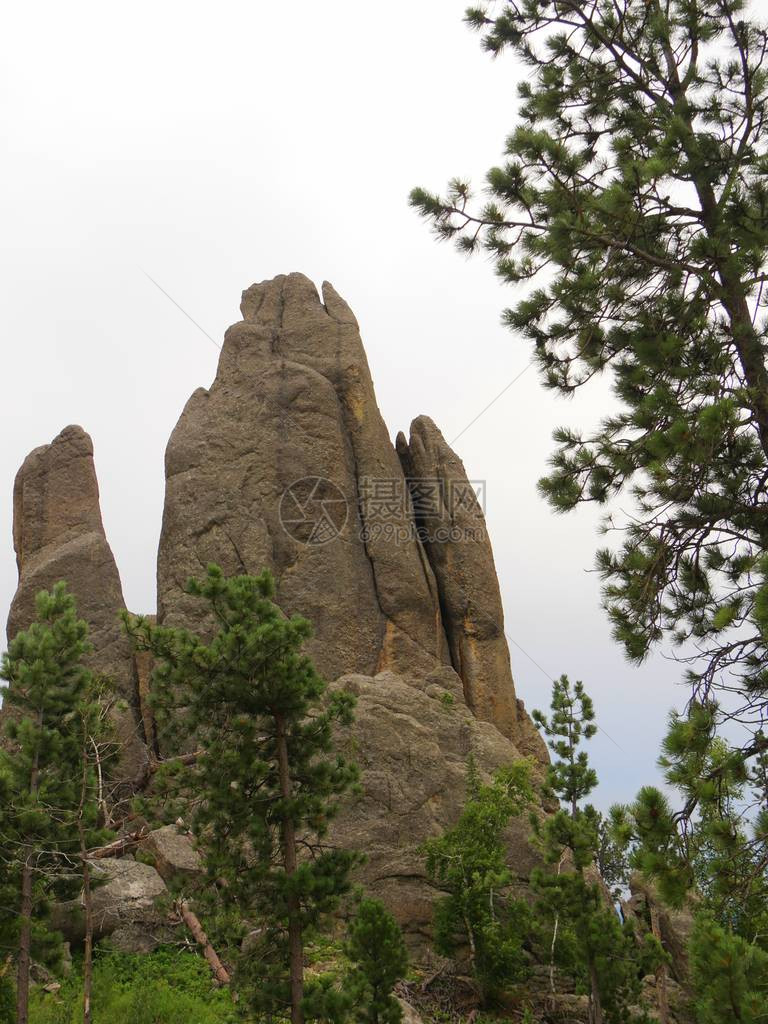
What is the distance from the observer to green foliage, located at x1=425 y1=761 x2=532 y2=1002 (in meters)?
18.3

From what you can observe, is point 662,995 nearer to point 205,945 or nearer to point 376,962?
point 376,962

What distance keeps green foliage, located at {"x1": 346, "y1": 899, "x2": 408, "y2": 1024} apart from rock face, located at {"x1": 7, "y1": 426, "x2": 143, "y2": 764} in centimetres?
1305

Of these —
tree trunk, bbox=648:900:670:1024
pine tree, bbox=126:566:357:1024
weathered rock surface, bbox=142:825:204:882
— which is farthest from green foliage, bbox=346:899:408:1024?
weathered rock surface, bbox=142:825:204:882

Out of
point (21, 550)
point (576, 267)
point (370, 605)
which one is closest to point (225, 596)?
point (576, 267)

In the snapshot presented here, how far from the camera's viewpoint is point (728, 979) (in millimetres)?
8016

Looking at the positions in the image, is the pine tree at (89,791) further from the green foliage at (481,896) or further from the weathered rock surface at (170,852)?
the green foliage at (481,896)

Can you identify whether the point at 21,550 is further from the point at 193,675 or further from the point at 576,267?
the point at 576,267

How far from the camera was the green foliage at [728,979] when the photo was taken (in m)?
7.87

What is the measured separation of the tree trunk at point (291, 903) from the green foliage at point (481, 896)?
5852 millimetres

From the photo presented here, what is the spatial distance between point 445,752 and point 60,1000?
1016cm

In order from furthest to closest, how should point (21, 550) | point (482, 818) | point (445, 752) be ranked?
1. point (21, 550)
2. point (445, 752)
3. point (482, 818)

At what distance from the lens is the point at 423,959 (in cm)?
1997

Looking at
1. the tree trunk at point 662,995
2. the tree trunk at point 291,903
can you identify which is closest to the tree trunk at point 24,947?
the tree trunk at point 291,903

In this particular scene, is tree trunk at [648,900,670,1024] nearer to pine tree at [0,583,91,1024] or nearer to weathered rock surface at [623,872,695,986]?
weathered rock surface at [623,872,695,986]
